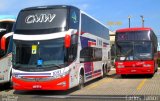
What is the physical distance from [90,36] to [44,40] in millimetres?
4799

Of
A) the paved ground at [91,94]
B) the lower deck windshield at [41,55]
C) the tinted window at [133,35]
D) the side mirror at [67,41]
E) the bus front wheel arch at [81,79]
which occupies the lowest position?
the paved ground at [91,94]

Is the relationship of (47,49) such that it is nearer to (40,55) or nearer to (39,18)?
(40,55)

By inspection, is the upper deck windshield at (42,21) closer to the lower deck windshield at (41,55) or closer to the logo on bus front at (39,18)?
the logo on bus front at (39,18)

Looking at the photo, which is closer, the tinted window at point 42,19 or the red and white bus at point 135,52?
the tinted window at point 42,19

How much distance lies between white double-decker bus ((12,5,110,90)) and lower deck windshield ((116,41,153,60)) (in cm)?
706

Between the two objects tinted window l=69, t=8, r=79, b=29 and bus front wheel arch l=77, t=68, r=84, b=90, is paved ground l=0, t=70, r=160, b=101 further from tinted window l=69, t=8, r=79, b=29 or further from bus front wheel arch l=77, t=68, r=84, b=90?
tinted window l=69, t=8, r=79, b=29

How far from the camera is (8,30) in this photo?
18125 mm

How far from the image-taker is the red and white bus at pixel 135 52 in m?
23.3

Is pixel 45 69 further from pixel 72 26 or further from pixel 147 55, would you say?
pixel 147 55

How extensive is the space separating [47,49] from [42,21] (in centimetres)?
134

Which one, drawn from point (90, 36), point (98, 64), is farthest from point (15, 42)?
point (98, 64)

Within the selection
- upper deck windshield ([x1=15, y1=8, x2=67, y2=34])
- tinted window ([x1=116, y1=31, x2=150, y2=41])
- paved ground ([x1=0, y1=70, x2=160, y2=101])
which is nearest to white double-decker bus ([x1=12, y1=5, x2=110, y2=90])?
Result: upper deck windshield ([x1=15, y1=8, x2=67, y2=34])

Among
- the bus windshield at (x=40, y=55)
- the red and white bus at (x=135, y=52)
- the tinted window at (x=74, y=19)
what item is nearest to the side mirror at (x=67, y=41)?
the bus windshield at (x=40, y=55)

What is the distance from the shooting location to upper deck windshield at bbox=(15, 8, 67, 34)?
51.4ft
